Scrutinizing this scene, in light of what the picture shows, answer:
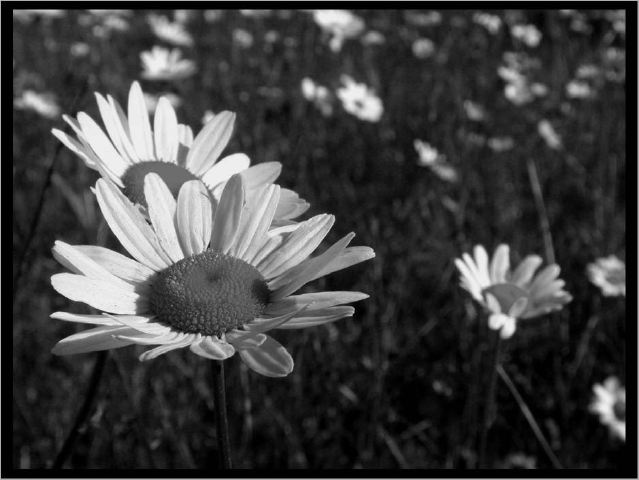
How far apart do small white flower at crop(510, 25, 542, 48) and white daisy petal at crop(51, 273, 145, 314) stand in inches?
150

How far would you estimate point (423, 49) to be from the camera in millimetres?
3857

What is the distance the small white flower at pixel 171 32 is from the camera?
388cm

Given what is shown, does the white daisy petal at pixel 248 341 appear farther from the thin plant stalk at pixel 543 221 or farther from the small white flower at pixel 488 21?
the small white flower at pixel 488 21

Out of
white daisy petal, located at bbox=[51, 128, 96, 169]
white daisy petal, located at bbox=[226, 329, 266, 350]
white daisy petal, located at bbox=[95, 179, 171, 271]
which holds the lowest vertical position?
white daisy petal, located at bbox=[226, 329, 266, 350]

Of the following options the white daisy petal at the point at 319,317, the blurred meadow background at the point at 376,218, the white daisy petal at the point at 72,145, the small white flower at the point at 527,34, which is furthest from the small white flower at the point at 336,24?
the white daisy petal at the point at 319,317

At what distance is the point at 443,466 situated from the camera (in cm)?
165

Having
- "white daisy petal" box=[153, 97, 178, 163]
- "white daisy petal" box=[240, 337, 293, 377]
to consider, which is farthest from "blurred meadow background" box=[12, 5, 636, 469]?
"white daisy petal" box=[240, 337, 293, 377]

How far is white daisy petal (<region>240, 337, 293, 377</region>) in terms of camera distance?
27.5 inches

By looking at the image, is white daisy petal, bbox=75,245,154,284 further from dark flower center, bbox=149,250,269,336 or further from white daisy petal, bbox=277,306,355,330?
white daisy petal, bbox=277,306,355,330

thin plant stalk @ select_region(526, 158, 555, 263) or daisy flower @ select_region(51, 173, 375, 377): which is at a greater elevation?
thin plant stalk @ select_region(526, 158, 555, 263)

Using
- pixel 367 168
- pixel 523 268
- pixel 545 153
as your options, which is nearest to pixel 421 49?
pixel 545 153

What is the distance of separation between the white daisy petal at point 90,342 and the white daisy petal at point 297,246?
0.69 ft

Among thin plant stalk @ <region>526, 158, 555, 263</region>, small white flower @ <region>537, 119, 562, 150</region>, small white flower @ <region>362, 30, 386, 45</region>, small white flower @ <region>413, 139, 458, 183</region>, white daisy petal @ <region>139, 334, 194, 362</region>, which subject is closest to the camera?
white daisy petal @ <region>139, 334, 194, 362</region>

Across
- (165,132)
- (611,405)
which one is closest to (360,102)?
(611,405)
